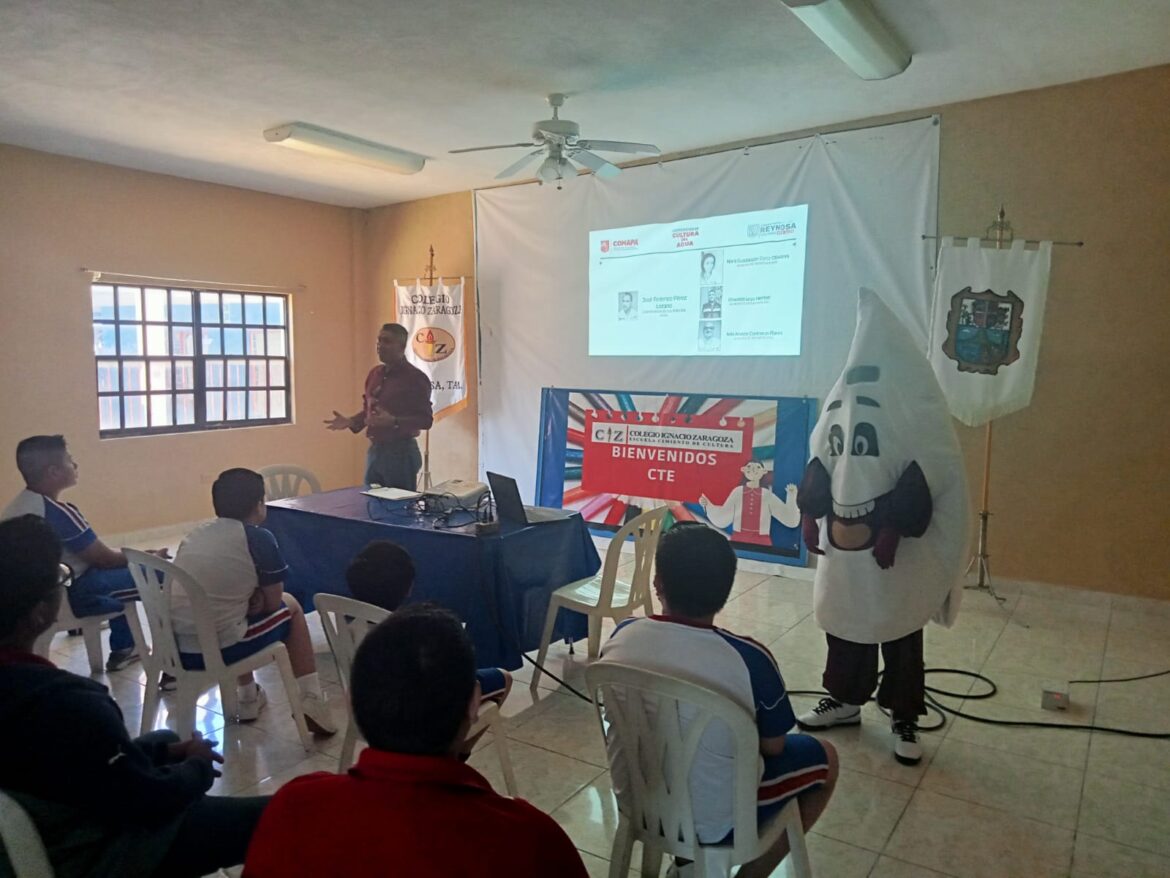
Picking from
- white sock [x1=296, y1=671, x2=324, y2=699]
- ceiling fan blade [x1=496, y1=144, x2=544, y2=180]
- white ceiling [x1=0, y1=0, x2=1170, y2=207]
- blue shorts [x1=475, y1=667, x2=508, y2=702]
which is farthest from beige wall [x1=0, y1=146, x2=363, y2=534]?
→ blue shorts [x1=475, y1=667, x2=508, y2=702]

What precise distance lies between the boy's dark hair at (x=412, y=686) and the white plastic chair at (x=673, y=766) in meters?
0.55

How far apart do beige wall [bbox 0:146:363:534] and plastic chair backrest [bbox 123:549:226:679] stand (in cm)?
352

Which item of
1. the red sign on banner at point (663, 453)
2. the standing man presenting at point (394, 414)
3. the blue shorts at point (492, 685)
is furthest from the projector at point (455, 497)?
the red sign on banner at point (663, 453)

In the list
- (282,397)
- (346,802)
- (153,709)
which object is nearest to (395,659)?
(346,802)

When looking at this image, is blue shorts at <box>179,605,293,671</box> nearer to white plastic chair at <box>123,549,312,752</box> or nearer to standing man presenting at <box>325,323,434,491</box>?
white plastic chair at <box>123,549,312,752</box>

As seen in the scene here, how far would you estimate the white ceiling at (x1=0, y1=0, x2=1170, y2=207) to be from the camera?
3174 mm

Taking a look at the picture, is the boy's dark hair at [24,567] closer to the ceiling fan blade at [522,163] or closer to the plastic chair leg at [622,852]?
the plastic chair leg at [622,852]

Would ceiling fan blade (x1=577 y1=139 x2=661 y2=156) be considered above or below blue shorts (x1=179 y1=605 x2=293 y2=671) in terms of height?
above

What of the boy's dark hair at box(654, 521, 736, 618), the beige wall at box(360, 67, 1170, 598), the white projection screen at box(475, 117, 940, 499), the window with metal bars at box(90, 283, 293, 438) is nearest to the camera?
the boy's dark hair at box(654, 521, 736, 618)

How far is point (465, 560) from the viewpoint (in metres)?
2.84

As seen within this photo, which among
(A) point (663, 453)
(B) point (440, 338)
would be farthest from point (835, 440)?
(B) point (440, 338)

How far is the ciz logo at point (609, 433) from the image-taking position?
5.56 meters

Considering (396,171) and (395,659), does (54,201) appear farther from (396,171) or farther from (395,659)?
(395,659)

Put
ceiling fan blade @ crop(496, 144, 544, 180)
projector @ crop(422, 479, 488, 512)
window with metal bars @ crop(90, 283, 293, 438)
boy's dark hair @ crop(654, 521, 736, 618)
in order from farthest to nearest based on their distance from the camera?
window with metal bars @ crop(90, 283, 293, 438), ceiling fan blade @ crop(496, 144, 544, 180), projector @ crop(422, 479, 488, 512), boy's dark hair @ crop(654, 521, 736, 618)
